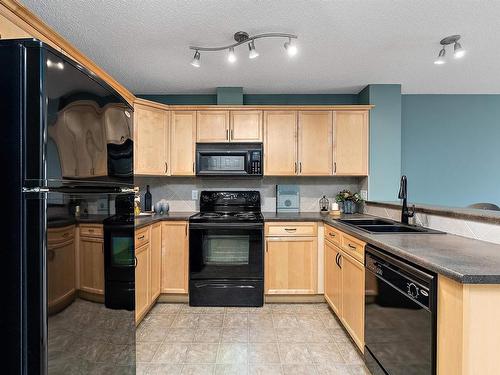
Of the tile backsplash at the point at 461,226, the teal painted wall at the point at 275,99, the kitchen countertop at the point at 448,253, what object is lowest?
the kitchen countertop at the point at 448,253

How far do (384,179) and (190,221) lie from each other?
2311 mm

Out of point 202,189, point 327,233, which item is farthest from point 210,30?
point 327,233

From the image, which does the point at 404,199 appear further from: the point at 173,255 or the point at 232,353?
the point at 173,255

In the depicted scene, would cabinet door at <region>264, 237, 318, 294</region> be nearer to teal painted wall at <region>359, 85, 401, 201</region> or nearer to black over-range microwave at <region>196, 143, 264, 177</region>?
black over-range microwave at <region>196, 143, 264, 177</region>

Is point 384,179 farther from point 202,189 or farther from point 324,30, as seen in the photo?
point 202,189

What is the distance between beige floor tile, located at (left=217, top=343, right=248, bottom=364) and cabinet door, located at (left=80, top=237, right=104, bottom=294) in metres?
1.25

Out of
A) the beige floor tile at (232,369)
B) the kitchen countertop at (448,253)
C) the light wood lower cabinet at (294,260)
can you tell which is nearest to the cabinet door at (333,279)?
the light wood lower cabinet at (294,260)

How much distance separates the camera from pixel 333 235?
2553 mm

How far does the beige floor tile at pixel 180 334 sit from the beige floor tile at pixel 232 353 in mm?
304

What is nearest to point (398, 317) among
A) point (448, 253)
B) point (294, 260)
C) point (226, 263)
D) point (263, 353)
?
point (448, 253)

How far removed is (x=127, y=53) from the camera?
8.20 feet

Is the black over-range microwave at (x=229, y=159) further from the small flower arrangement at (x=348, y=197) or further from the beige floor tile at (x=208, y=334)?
the beige floor tile at (x=208, y=334)

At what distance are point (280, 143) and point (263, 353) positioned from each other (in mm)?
2135

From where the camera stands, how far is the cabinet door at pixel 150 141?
2.85m
